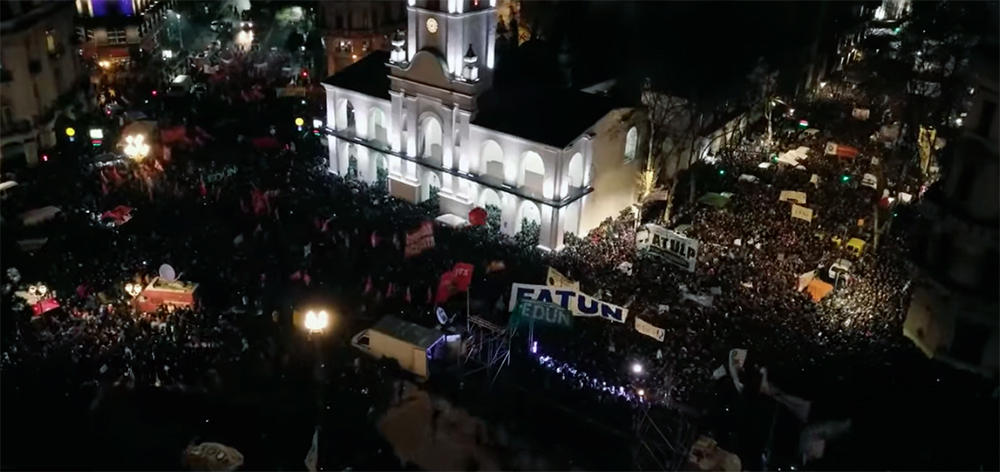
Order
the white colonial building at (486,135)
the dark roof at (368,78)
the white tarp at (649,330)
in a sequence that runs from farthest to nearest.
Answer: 1. the dark roof at (368,78)
2. the white colonial building at (486,135)
3. the white tarp at (649,330)

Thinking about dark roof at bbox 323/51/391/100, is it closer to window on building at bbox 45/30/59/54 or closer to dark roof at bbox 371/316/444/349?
window on building at bbox 45/30/59/54

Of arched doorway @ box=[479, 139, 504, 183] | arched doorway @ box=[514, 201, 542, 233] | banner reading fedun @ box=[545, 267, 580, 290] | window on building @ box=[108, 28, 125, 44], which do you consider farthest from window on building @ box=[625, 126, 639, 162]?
window on building @ box=[108, 28, 125, 44]

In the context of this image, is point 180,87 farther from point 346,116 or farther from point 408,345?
point 408,345

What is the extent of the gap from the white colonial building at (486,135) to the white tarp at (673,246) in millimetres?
4665

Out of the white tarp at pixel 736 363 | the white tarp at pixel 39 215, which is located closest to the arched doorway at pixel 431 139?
the white tarp at pixel 39 215

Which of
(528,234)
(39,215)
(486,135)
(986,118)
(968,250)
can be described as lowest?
(528,234)

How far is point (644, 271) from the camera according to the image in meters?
34.2

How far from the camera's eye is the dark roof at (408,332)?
27.0 meters

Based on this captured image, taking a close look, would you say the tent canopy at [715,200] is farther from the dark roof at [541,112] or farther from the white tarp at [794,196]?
the dark roof at [541,112]

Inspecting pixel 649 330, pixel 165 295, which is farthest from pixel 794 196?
pixel 165 295

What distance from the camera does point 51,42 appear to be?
1715 inches

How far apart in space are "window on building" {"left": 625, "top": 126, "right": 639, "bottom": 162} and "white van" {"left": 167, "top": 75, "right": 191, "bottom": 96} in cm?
3263

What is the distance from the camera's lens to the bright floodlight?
28.2 metres

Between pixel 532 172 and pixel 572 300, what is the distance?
13.1 meters
